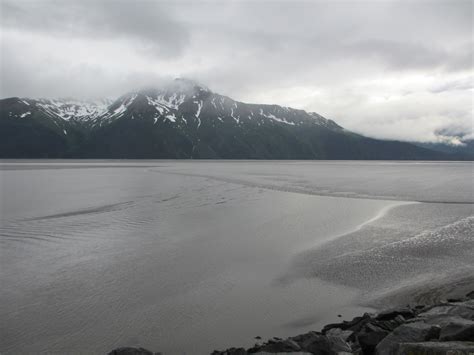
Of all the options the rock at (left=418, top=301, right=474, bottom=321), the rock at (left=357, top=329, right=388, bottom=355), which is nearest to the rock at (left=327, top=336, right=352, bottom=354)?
the rock at (left=357, top=329, right=388, bottom=355)

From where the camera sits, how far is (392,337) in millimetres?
8102

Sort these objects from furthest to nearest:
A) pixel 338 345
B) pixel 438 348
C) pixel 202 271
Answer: pixel 202 271, pixel 338 345, pixel 438 348

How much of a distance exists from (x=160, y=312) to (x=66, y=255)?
8487mm

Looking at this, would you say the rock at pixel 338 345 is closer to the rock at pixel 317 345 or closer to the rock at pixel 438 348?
the rock at pixel 317 345

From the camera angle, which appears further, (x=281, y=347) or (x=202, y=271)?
(x=202, y=271)

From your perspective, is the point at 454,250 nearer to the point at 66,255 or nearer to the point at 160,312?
the point at 160,312

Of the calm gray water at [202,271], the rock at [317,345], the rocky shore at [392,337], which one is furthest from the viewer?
the calm gray water at [202,271]

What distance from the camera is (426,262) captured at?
17000mm

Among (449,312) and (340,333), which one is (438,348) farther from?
(449,312)

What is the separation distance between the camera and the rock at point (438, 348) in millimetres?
6091

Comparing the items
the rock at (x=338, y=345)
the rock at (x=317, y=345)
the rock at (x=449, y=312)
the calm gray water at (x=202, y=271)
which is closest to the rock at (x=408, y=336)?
the rock at (x=338, y=345)

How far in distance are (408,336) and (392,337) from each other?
34cm

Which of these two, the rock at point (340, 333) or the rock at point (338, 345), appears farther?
the rock at point (340, 333)

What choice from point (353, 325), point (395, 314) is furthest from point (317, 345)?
point (395, 314)
